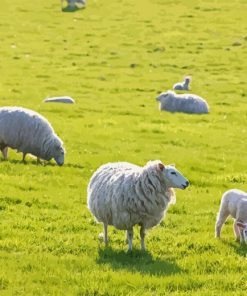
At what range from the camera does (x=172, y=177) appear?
10633mm

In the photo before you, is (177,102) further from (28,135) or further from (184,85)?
(28,135)

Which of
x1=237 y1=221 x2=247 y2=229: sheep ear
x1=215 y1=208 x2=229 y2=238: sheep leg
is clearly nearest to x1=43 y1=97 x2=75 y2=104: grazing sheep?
x1=215 y1=208 x2=229 y2=238: sheep leg

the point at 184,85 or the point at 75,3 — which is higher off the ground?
the point at 75,3

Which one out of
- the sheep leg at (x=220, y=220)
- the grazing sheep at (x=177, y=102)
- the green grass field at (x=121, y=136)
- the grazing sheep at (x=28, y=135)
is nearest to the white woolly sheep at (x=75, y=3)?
the green grass field at (x=121, y=136)

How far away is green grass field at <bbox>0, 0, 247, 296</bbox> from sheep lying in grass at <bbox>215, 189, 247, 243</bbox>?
215mm

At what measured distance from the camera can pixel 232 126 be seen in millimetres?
24547

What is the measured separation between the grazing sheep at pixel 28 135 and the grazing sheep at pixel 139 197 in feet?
22.7

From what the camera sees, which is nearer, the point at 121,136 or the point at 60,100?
the point at 121,136

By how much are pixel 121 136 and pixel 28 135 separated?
4632mm

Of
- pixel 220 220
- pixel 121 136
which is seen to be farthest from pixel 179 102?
pixel 220 220

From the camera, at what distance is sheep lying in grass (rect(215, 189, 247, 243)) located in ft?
37.6

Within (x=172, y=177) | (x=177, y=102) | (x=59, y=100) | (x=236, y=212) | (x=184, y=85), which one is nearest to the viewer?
(x=172, y=177)

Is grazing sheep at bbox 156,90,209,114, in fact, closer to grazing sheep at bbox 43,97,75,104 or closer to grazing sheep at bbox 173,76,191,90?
grazing sheep at bbox 43,97,75,104

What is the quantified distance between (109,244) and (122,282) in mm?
1904
